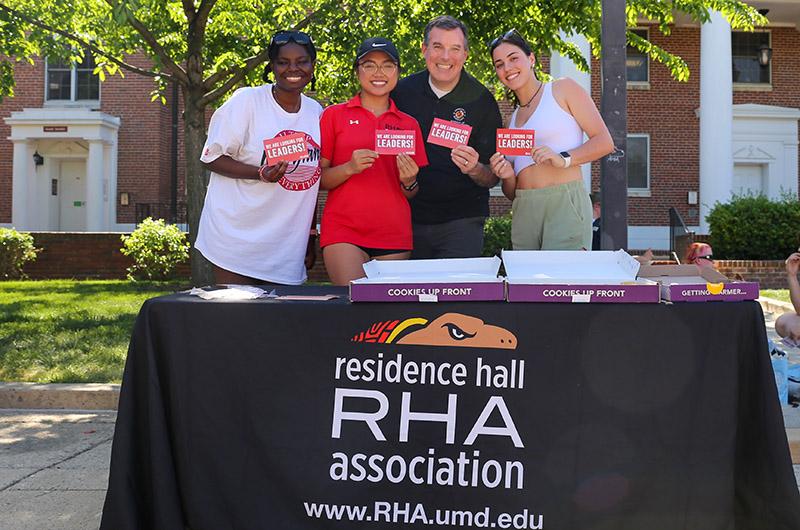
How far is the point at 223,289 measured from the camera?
3.19m

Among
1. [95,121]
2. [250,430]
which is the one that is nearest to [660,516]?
[250,430]

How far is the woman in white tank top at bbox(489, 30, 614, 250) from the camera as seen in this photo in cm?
362

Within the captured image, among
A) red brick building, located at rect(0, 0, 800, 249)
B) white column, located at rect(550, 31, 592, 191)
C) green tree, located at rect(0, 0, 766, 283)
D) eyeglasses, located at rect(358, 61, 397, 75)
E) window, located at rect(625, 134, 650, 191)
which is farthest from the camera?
window, located at rect(625, 134, 650, 191)

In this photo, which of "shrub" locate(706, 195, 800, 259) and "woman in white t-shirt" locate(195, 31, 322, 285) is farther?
"shrub" locate(706, 195, 800, 259)

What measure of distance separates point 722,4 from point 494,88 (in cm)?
378

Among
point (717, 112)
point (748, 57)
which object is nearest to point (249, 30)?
point (717, 112)

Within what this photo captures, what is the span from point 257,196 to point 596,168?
62.4 feet

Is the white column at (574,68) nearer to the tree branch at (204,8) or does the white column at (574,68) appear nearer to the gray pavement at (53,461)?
the tree branch at (204,8)

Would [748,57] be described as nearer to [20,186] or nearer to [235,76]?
[235,76]

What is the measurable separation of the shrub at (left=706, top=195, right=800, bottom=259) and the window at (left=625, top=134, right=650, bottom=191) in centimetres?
647

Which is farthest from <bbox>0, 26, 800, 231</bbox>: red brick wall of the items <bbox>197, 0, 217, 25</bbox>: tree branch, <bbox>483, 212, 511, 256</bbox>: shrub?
<bbox>197, 0, 217, 25</bbox>: tree branch

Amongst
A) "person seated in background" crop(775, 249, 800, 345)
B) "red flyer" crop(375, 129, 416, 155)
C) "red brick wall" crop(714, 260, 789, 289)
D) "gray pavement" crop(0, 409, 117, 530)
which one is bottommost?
"gray pavement" crop(0, 409, 117, 530)

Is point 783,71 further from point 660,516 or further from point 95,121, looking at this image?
point 660,516

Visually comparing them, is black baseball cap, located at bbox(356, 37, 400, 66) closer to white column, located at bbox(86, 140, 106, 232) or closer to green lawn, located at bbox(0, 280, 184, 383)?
green lawn, located at bbox(0, 280, 184, 383)
